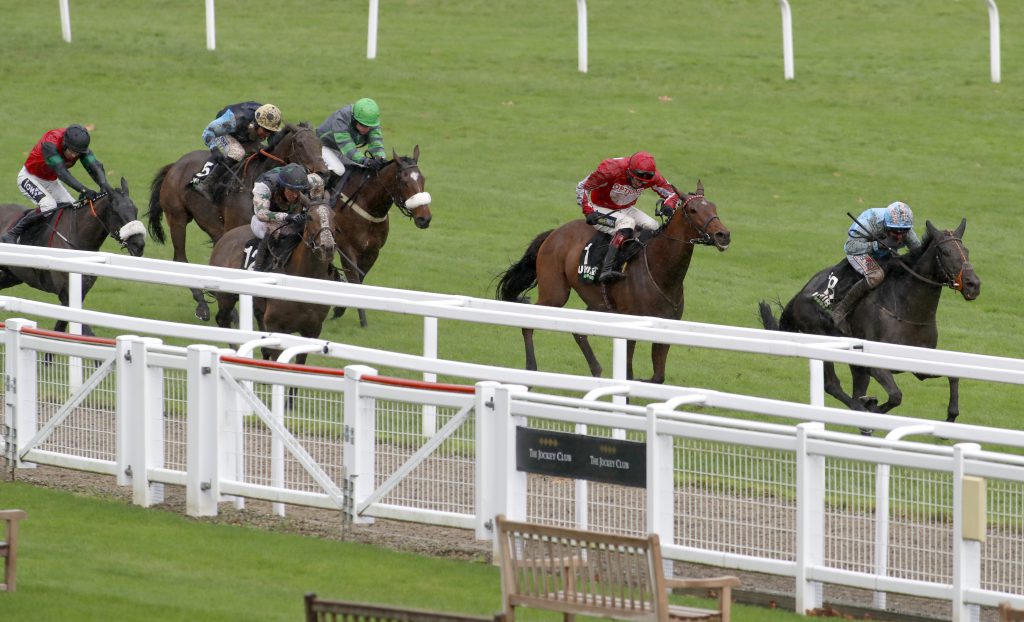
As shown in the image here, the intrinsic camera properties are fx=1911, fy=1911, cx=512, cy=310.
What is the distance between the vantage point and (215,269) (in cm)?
1203

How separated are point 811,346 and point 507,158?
14.2m

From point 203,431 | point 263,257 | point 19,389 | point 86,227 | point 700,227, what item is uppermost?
point 700,227

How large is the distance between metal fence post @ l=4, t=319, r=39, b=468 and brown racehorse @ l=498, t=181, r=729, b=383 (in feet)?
15.1

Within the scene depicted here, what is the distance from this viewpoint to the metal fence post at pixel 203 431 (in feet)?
31.2

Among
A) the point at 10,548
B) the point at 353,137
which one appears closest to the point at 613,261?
the point at 353,137

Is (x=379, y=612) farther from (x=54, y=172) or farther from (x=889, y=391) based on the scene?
(x=54, y=172)

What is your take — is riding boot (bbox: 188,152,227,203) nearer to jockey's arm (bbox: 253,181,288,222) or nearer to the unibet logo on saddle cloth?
jockey's arm (bbox: 253,181,288,222)

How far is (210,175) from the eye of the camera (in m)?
16.9

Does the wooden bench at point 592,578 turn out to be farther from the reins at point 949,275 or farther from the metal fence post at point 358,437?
the reins at point 949,275

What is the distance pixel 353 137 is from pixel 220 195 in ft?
4.69

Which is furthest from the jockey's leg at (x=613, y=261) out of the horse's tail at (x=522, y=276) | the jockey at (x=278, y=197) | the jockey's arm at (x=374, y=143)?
the jockey's arm at (x=374, y=143)

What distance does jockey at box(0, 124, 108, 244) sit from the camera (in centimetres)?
1557

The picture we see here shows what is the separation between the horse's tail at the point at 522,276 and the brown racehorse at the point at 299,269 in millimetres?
1948

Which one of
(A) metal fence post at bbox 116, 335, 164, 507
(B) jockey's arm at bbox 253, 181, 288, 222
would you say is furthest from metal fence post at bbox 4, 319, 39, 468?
(B) jockey's arm at bbox 253, 181, 288, 222
